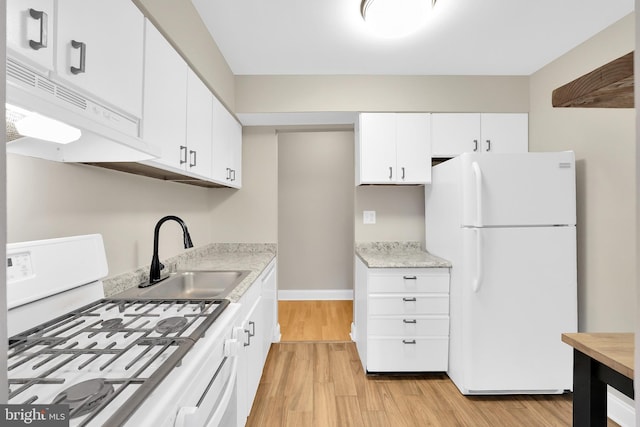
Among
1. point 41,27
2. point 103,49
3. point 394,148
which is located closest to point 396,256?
point 394,148

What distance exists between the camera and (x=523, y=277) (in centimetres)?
217

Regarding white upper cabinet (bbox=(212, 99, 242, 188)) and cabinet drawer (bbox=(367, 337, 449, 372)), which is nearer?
white upper cabinet (bbox=(212, 99, 242, 188))

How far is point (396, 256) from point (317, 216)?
190cm

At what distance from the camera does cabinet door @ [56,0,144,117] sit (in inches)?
36.4

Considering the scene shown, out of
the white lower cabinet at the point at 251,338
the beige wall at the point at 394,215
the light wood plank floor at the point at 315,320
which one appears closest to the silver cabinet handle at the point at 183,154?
the white lower cabinet at the point at 251,338

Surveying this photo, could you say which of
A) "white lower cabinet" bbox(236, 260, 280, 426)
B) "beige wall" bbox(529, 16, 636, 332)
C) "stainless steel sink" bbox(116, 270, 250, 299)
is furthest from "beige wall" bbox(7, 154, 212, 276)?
"beige wall" bbox(529, 16, 636, 332)

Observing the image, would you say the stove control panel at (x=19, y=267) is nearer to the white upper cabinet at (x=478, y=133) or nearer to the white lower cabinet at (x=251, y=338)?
the white lower cabinet at (x=251, y=338)

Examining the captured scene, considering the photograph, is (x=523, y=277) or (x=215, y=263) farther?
(x=215, y=263)

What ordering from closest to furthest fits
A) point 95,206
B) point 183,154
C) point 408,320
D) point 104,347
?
1. point 104,347
2. point 95,206
3. point 183,154
4. point 408,320

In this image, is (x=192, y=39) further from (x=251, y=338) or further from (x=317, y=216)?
(x=317, y=216)

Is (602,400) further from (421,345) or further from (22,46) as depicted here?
(22,46)

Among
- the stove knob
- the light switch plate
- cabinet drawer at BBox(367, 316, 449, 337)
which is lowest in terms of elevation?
cabinet drawer at BBox(367, 316, 449, 337)

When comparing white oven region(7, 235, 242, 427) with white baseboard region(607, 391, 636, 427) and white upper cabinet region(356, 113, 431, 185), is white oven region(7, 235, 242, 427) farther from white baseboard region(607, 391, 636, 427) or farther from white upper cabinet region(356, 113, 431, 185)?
white baseboard region(607, 391, 636, 427)

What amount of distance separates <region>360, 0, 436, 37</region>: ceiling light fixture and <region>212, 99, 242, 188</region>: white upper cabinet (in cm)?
117
